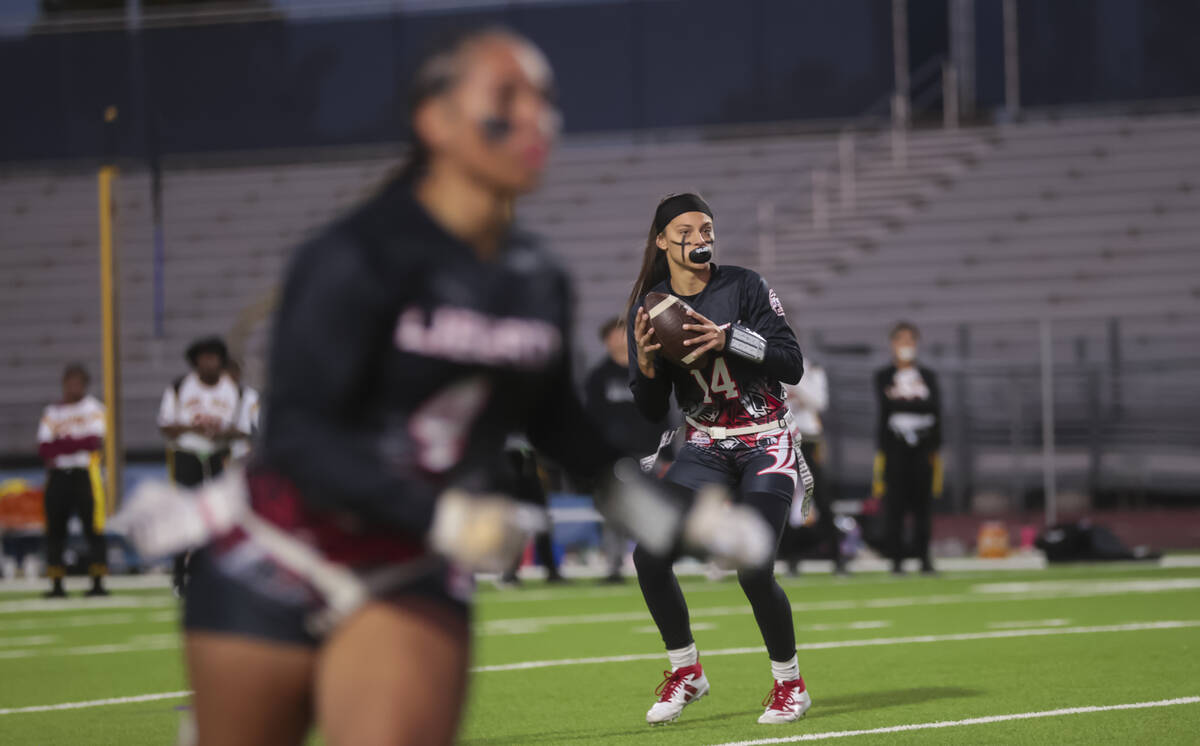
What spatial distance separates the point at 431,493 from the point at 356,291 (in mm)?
354

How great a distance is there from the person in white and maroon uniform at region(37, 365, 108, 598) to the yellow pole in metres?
2.72

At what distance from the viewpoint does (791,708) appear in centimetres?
749

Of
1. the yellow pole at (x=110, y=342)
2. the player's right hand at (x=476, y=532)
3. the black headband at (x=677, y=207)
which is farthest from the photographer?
the yellow pole at (x=110, y=342)

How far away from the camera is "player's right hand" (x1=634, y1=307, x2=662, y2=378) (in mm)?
6680

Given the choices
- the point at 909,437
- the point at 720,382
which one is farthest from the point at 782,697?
the point at 909,437

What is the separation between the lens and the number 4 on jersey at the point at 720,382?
744cm

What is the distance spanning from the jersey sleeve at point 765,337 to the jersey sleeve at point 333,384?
410 cm

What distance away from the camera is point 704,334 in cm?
698

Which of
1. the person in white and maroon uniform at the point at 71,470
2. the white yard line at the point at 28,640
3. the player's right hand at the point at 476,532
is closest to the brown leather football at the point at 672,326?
the player's right hand at the point at 476,532

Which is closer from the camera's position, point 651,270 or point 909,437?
point 651,270

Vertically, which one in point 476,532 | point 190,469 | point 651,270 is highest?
point 651,270

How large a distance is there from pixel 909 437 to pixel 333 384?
1487cm

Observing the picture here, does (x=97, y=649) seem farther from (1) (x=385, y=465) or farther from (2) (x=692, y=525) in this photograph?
(1) (x=385, y=465)

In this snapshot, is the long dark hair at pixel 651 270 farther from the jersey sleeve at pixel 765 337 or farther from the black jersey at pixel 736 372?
the jersey sleeve at pixel 765 337
